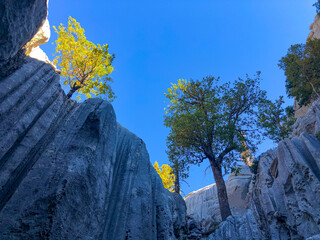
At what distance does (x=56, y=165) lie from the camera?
7.06 m

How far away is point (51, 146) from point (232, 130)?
622 inches

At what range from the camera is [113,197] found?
8555mm

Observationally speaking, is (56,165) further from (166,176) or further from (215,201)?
(215,201)

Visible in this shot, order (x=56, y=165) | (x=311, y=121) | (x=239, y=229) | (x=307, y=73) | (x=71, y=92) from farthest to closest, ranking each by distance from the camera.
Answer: (x=307, y=73)
(x=311, y=121)
(x=71, y=92)
(x=239, y=229)
(x=56, y=165)

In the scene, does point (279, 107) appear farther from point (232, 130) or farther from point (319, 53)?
point (232, 130)

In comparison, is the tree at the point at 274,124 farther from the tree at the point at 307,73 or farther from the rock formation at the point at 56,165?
the rock formation at the point at 56,165

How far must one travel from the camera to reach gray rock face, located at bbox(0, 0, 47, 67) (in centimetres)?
643

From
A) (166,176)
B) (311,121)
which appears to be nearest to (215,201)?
(166,176)

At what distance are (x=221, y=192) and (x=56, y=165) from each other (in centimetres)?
1415

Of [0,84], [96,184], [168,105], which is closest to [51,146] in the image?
[96,184]

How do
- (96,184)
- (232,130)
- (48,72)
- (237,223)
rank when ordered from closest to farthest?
(96,184) < (48,72) < (237,223) < (232,130)

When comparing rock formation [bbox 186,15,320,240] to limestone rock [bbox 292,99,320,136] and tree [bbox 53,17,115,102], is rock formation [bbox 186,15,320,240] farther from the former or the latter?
tree [bbox 53,17,115,102]

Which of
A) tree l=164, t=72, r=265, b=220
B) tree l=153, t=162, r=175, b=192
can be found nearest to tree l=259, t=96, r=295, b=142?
tree l=164, t=72, r=265, b=220

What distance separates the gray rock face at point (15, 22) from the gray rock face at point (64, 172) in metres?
1.26
